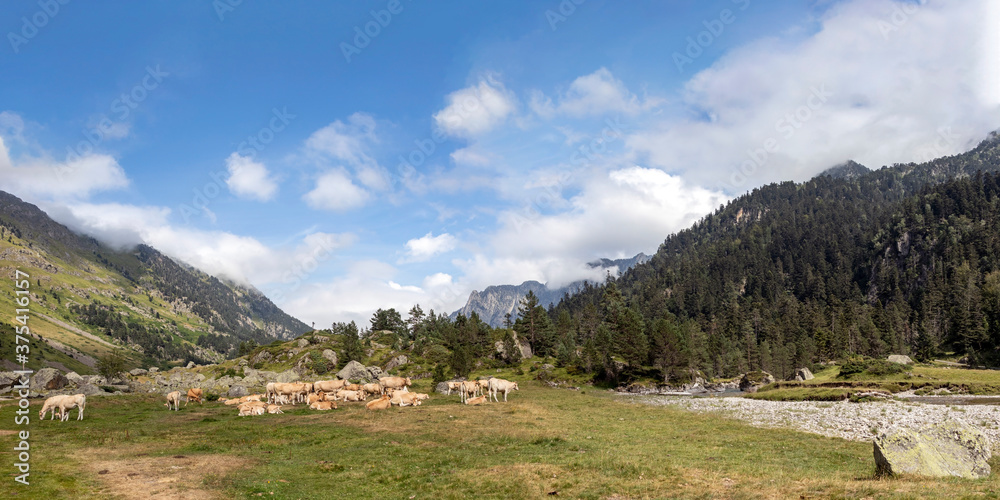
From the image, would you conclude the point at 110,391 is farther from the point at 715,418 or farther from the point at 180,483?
the point at 715,418

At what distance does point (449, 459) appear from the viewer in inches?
939

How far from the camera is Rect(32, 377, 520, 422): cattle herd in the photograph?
46438 mm

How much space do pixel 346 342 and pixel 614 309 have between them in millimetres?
89358

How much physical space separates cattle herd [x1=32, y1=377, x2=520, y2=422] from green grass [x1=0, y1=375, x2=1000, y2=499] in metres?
5.88

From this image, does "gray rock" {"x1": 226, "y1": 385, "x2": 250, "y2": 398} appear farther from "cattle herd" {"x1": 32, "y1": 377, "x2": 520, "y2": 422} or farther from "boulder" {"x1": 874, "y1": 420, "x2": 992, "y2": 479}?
"boulder" {"x1": 874, "y1": 420, "x2": 992, "y2": 479}

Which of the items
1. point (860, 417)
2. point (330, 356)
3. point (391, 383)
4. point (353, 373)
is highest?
point (330, 356)

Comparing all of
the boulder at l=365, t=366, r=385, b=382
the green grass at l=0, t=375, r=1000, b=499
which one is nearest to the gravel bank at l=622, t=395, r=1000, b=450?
the green grass at l=0, t=375, r=1000, b=499

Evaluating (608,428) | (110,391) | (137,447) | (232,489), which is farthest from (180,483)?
(110,391)

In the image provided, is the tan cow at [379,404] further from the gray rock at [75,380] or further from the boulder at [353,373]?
the gray rock at [75,380]

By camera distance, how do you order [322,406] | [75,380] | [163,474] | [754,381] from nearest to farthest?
[163,474] → [322,406] → [75,380] → [754,381]

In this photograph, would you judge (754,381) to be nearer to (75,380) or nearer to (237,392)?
(237,392)

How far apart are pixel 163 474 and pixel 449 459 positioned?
1291cm

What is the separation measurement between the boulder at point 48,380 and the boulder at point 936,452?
8724 cm

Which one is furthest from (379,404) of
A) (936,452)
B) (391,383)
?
(936,452)
